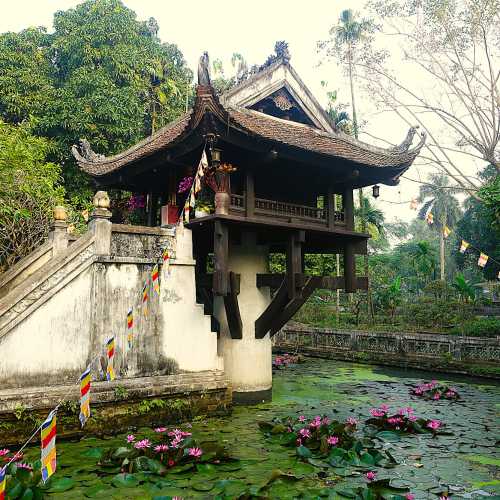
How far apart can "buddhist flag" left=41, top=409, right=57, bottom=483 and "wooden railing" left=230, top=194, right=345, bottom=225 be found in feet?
17.5

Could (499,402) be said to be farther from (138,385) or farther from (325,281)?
(138,385)

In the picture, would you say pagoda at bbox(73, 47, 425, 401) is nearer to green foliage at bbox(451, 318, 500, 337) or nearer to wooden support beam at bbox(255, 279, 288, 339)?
wooden support beam at bbox(255, 279, 288, 339)

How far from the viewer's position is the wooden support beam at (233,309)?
29.9ft

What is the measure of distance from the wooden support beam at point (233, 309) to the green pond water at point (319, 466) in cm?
152

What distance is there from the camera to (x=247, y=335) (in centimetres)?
991

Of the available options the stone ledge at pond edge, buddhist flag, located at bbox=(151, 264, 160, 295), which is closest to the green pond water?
buddhist flag, located at bbox=(151, 264, 160, 295)

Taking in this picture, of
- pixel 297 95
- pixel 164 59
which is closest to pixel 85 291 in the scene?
pixel 297 95

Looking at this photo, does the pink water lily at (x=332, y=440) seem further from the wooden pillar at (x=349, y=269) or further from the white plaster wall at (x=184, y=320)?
the wooden pillar at (x=349, y=269)

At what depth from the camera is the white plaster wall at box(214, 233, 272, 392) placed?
980 cm

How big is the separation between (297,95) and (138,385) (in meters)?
7.25

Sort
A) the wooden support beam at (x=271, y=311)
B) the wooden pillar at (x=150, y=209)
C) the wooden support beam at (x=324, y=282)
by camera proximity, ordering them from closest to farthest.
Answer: the wooden support beam at (x=271, y=311) < the wooden support beam at (x=324, y=282) < the wooden pillar at (x=150, y=209)

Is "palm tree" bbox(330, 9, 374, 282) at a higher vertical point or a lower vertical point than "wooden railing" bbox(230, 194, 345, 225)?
higher

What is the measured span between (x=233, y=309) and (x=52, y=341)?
341cm

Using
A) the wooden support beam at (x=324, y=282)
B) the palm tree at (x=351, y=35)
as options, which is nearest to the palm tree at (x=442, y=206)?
the palm tree at (x=351, y=35)
